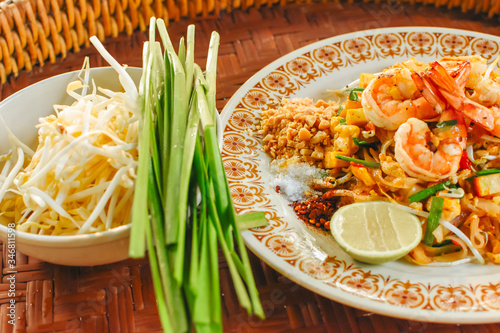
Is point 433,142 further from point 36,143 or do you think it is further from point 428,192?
point 36,143

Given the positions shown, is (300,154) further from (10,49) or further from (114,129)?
(10,49)

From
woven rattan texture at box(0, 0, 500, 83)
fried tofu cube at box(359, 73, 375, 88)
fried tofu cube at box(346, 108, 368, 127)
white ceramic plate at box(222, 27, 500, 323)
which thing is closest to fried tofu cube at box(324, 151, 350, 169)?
fried tofu cube at box(346, 108, 368, 127)

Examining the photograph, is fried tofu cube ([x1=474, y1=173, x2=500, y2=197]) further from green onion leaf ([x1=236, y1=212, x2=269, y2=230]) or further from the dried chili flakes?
green onion leaf ([x1=236, y1=212, x2=269, y2=230])

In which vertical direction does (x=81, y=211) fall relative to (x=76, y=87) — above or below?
below

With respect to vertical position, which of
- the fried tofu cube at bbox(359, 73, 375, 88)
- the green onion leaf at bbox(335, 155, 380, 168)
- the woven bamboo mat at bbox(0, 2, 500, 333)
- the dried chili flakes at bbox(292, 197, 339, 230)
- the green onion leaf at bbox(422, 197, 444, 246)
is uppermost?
the fried tofu cube at bbox(359, 73, 375, 88)

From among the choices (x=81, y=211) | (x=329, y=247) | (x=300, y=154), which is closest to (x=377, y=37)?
(x=300, y=154)

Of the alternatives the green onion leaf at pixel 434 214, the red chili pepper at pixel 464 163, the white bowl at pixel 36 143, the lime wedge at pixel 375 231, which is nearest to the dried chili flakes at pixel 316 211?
the lime wedge at pixel 375 231
